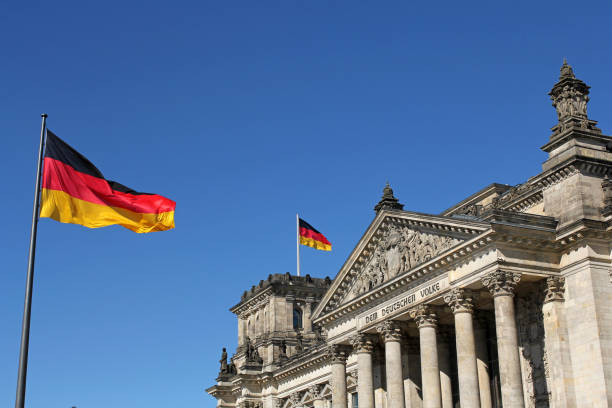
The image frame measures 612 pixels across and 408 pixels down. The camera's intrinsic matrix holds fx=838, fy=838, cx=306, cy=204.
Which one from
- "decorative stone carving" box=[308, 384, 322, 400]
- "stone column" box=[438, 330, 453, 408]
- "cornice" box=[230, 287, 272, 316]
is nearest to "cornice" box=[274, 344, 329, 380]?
"decorative stone carving" box=[308, 384, 322, 400]

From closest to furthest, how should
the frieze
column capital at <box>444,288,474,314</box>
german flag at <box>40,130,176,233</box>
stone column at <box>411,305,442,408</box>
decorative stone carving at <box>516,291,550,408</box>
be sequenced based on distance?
german flag at <box>40,130,176,233</box>
decorative stone carving at <box>516,291,550,408</box>
column capital at <box>444,288,474,314</box>
stone column at <box>411,305,442,408</box>
the frieze

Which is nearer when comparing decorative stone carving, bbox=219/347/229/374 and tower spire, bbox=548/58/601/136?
tower spire, bbox=548/58/601/136

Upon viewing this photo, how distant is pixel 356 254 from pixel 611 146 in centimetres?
1478

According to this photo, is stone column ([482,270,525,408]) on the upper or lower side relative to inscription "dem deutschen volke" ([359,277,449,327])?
lower

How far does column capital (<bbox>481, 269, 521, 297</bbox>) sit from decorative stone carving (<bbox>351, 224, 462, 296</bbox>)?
3.07 meters

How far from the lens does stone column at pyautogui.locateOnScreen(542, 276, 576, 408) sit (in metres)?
34.8

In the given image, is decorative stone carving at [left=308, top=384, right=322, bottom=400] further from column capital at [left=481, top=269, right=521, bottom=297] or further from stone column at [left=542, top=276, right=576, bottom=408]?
column capital at [left=481, top=269, right=521, bottom=297]

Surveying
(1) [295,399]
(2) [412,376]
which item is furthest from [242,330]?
(2) [412,376]

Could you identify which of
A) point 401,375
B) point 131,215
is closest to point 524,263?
point 401,375

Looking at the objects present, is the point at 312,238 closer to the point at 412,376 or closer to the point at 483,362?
the point at 412,376

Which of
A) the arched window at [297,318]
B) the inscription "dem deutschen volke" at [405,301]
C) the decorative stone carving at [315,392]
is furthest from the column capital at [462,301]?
the arched window at [297,318]

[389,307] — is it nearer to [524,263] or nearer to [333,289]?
[333,289]

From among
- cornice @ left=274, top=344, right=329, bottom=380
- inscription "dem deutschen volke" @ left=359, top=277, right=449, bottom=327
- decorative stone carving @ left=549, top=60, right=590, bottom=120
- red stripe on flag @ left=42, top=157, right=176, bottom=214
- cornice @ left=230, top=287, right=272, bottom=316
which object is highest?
cornice @ left=230, top=287, right=272, bottom=316

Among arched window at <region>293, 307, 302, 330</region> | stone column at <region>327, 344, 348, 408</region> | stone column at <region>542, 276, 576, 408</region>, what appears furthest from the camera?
arched window at <region>293, 307, 302, 330</region>
